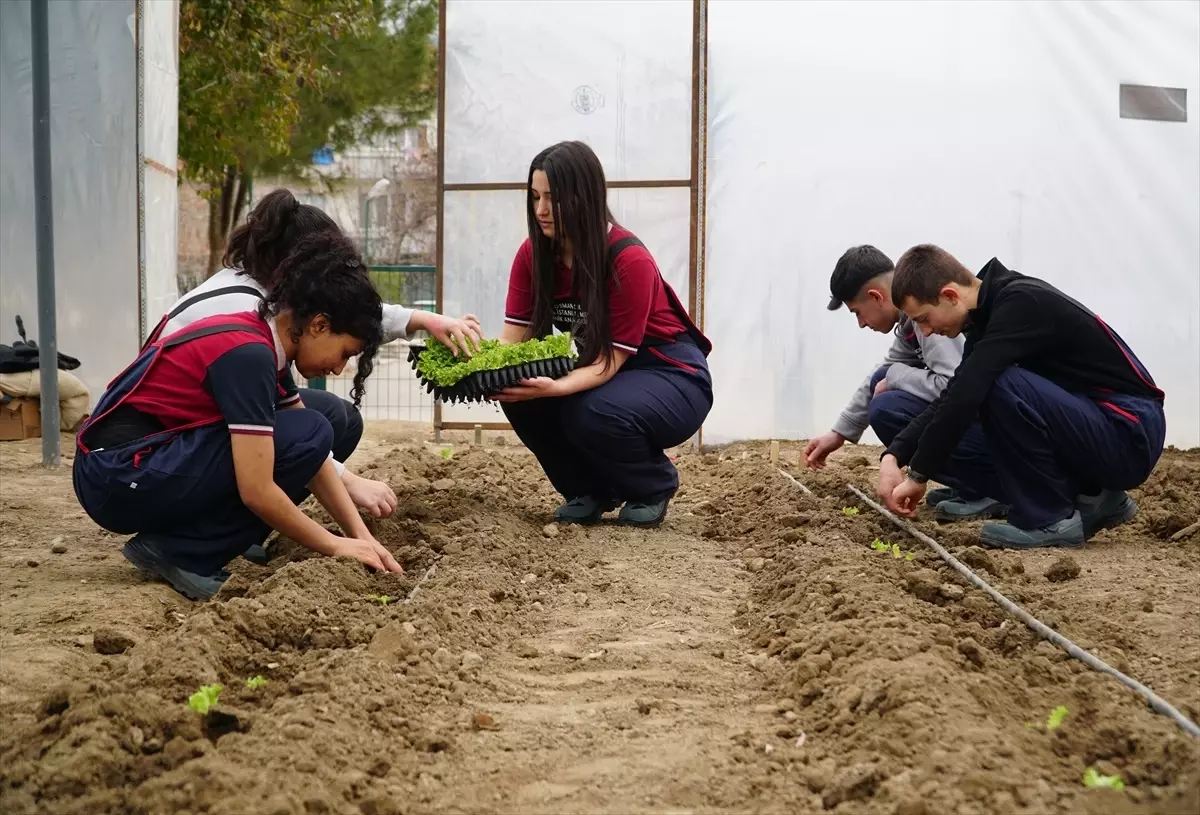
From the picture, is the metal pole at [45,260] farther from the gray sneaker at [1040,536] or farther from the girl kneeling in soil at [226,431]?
the gray sneaker at [1040,536]

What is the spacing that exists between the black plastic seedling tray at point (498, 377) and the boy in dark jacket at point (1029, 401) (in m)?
1.31

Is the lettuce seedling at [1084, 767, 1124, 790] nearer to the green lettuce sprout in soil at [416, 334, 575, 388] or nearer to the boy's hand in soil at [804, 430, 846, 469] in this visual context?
the green lettuce sprout in soil at [416, 334, 575, 388]

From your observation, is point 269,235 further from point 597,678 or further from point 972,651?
point 972,651

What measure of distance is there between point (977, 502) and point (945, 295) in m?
1.30

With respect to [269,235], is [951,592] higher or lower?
lower

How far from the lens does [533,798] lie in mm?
2414

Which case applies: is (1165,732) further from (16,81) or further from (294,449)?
(16,81)

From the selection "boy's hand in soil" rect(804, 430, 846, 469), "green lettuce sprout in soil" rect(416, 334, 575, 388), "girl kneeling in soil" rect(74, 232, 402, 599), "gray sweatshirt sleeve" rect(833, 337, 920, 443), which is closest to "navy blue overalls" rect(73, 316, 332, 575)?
"girl kneeling in soil" rect(74, 232, 402, 599)

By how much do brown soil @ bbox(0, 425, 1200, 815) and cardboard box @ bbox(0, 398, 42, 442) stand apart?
2996mm

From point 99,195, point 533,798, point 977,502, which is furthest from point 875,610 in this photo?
point 99,195

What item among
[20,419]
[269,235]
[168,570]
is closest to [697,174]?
[20,419]

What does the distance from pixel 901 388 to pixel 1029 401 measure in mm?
1022

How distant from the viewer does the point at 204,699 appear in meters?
2.64

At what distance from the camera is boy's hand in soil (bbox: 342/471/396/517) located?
13.9ft
